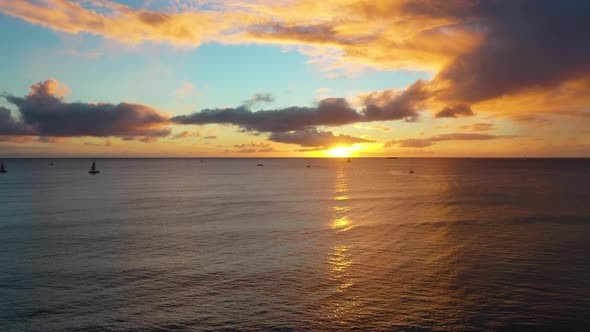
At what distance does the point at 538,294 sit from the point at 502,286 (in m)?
2.53

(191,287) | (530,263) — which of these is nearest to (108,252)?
(191,287)

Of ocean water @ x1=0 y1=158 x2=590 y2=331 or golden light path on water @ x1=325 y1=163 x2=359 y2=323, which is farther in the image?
golden light path on water @ x1=325 y1=163 x2=359 y2=323

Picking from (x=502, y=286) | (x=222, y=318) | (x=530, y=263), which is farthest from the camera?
(x=530, y=263)

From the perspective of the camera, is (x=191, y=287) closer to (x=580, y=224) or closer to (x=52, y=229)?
(x=52, y=229)

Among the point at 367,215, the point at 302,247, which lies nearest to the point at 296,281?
the point at 302,247

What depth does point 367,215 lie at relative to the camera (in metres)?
68.7

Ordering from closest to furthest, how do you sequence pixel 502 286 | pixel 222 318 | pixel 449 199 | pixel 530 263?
pixel 222 318 → pixel 502 286 → pixel 530 263 → pixel 449 199

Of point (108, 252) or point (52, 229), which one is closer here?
point (108, 252)

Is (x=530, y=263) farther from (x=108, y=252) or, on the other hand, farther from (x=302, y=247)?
(x=108, y=252)

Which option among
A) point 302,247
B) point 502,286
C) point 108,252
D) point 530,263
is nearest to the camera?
point 502,286

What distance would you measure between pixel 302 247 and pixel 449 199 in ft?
204

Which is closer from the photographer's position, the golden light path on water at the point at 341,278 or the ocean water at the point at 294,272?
the ocean water at the point at 294,272

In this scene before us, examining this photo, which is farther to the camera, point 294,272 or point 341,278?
point 294,272

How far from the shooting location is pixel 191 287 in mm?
30938
